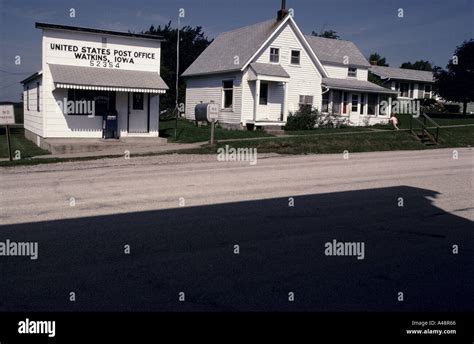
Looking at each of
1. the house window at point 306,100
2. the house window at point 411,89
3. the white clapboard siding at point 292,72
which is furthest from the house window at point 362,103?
the house window at point 411,89

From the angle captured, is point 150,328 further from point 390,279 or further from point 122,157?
point 122,157

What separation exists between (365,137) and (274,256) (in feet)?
66.3

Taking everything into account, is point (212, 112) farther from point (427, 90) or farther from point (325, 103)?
point (427, 90)

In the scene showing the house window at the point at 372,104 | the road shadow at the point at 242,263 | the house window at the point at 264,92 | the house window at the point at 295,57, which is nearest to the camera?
the road shadow at the point at 242,263

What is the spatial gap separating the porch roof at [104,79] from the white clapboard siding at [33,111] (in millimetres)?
2209

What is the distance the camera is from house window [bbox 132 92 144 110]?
81.5 feet

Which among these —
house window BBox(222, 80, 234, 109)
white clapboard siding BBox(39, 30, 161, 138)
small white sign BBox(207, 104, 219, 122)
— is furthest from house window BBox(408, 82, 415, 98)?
small white sign BBox(207, 104, 219, 122)

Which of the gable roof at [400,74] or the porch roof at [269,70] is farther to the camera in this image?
the gable roof at [400,74]

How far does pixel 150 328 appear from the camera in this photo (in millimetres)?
4684

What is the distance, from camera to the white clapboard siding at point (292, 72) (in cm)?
3189

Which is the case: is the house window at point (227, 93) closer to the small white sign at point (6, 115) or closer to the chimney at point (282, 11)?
the chimney at point (282, 11)

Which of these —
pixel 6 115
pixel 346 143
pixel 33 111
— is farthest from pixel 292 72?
pixel 6 115

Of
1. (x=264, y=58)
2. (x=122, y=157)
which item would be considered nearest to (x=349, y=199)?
(x=122, y=157)

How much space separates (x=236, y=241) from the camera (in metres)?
7.56
